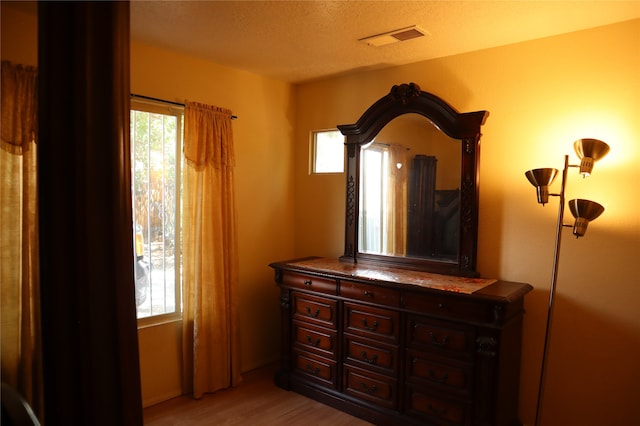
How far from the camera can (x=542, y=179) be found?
8.02 ft

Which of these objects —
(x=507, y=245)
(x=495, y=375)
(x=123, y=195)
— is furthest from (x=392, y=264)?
(x=123, y=195)

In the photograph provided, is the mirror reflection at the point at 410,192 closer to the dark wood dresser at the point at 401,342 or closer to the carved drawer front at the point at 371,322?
the dark wood dresser at the point at 401,342

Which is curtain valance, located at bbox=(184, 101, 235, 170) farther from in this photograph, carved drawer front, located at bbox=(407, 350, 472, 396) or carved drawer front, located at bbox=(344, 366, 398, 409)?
carved drawer front, located at bbox=(407, 350, 472, 396)

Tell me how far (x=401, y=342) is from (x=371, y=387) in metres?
0.40

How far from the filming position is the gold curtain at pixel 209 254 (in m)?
3.17

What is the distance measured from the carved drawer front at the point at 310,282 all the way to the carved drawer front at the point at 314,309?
6cm

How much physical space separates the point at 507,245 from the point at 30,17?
3.17m

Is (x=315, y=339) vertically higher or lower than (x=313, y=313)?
lower

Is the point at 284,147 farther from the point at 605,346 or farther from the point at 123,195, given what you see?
the point at 123,195

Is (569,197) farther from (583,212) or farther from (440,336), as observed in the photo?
(440,336)

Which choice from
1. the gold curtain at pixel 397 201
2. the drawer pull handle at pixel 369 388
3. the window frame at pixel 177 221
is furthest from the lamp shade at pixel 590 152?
the window frame at pixel 177 221

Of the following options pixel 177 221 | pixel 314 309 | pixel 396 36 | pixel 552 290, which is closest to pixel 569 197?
pixel 552 290

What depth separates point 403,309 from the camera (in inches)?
108

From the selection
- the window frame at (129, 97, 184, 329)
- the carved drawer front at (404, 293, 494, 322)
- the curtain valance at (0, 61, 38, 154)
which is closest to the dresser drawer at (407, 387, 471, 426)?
the carved drawer front at (404, 293, 494, 322)
